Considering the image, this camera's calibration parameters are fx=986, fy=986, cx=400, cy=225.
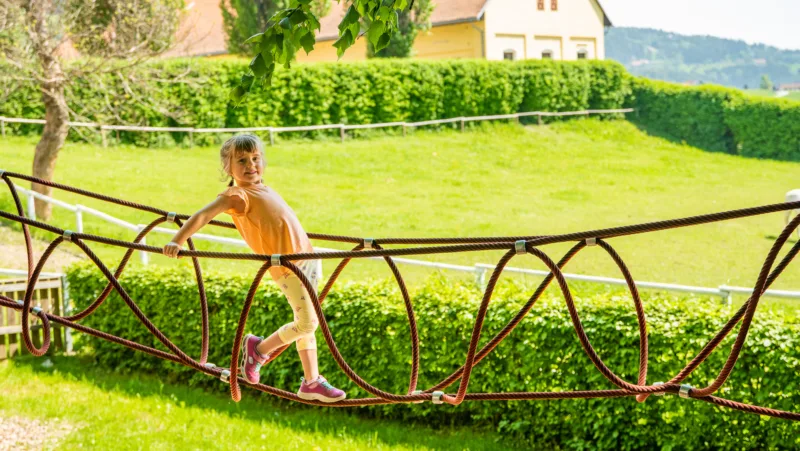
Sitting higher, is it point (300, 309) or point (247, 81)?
point (247, 81)

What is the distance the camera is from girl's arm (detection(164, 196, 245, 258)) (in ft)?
13.6

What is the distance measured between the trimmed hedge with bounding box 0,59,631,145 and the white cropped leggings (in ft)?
54.4

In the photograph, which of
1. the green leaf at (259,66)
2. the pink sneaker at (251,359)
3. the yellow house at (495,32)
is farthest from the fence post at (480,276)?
the yellow house at (495,32)

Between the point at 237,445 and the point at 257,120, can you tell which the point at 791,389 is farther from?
the point at 257,120

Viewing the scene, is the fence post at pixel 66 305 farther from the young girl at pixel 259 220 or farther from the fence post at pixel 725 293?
the young girl at pixel 259 220

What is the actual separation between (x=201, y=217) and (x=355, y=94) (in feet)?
77.1

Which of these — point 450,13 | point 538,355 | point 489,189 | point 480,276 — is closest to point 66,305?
point 480,276

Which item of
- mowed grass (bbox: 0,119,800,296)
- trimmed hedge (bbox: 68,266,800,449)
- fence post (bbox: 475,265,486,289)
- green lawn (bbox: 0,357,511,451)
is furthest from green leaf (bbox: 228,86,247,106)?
mowed grass (bbox: 0,119,800,296)

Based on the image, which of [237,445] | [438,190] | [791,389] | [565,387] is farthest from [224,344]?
[438,190]

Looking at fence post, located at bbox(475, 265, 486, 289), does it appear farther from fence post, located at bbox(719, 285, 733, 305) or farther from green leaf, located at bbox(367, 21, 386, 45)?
green leaf, located at bbox(367, 21, 386, 45)

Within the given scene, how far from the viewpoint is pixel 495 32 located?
120ft

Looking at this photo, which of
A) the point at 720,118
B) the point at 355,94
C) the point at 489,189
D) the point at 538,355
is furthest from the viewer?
the point at 720,118

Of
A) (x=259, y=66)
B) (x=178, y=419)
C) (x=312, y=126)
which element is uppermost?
(x=312, y=126)

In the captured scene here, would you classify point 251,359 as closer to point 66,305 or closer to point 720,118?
point 66,305
